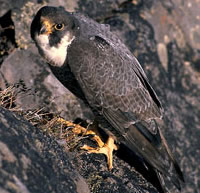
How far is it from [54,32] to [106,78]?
73 centimetres

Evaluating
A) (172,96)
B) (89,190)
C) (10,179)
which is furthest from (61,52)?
(172,96)

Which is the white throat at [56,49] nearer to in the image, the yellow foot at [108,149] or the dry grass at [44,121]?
the dry grass at [44,121]

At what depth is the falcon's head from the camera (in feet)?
15.0

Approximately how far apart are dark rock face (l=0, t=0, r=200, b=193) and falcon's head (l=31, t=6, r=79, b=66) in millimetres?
1172

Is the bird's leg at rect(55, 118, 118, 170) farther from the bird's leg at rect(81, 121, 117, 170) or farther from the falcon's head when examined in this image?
the falcon's head

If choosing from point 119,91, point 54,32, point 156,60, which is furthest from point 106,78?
point 156,60

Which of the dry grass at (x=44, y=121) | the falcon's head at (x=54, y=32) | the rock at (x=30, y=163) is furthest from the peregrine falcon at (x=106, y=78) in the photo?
the rock at (x=30, y=163)

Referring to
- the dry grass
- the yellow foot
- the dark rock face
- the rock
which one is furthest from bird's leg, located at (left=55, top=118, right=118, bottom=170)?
the rock

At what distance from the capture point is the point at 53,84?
6.28 metres

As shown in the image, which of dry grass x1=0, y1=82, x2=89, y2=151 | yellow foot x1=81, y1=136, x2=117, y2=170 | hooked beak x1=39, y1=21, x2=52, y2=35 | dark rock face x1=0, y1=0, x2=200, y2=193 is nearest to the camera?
dry grass x1=0, y1=82, x2=89, y2=151

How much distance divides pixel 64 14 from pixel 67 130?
1.25 m

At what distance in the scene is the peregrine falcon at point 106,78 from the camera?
459cm

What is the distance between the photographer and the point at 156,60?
715cm

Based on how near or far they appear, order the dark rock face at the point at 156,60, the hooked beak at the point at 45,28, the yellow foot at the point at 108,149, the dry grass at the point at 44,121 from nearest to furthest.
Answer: the dry grass at the point at 44,121 → the hooked beak at the point at 45,28 → the yellow foot at the point at 108,149 → the dark rock face at the point at 156,60
